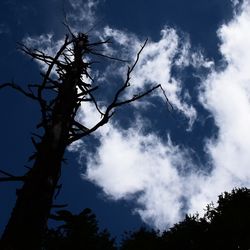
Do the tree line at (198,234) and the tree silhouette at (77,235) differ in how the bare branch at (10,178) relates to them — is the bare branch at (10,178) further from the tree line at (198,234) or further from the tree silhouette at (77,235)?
the tree line at (198,234)

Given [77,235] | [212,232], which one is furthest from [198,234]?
[77,235]

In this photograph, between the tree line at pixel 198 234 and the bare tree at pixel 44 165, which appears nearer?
the bare tree at pixel 44 165

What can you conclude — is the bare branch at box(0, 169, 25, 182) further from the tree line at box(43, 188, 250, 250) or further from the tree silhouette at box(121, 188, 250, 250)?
the tree silhouette at box(121, 188, 250, 250)

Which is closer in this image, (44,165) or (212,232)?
(44,165)

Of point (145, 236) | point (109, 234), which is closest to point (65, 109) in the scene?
point (145, 236)

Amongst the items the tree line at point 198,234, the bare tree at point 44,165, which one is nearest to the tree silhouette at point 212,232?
the tree line at point 198,234

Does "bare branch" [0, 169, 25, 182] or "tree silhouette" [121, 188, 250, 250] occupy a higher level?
"tree silhouette" [121, 188, 250, 250]

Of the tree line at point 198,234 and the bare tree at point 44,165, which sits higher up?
the tree line at point 198,234

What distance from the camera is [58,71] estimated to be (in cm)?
688

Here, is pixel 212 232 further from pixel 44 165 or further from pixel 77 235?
pixel 44 165

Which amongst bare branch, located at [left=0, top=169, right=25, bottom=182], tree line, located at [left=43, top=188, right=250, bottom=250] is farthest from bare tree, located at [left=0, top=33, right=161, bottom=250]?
tree line, located at [left=43, top=188, right=250, bottom=250]

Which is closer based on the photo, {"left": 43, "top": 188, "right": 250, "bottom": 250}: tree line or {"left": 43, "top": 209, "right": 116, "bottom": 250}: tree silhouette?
{"left": 43, "top": 209, "right": 116, "bottom": 250}: tree silhouette

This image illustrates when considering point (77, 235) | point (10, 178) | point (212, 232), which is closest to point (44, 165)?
point (10, 178)

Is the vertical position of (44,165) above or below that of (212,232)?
below
